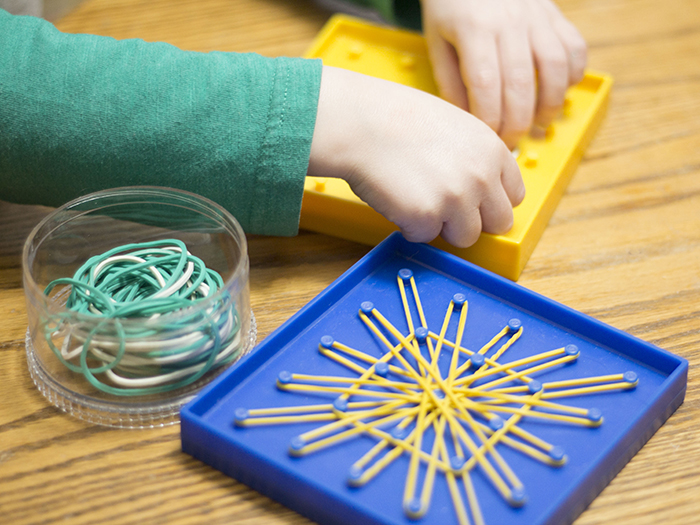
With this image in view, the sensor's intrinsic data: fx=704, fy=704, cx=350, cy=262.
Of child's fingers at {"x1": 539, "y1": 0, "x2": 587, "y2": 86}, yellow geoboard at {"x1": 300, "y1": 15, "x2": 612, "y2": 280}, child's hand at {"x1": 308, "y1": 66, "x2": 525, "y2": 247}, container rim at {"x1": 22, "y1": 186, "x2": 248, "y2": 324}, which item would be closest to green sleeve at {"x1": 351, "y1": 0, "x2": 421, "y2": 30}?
yellow geoboard at {"x1": 300, "y1": 15, "x2": 612, "y2": 280}

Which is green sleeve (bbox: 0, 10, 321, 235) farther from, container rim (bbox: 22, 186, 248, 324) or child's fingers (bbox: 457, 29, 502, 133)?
child's fingers (bbox: 457, 29, 502, 133)

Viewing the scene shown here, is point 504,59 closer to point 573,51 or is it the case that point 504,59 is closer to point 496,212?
point 573,51

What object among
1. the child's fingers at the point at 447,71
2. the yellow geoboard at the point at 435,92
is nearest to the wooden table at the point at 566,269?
the yellow geoboard at the point at 435,92

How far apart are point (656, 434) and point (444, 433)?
145 mm

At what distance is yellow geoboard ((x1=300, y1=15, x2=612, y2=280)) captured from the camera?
0.58m

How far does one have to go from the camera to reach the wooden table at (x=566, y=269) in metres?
0.42

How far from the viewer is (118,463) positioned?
1.42 ft

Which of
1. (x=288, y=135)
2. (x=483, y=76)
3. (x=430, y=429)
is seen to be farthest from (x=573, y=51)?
(x=430, y=429)

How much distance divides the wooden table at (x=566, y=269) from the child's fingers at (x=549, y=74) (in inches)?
2.5

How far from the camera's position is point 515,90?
0.65 meters

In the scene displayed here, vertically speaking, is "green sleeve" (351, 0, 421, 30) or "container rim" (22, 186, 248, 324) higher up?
"green sleeve" (351, 0, 421, 30)

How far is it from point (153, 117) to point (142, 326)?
174 millimetres

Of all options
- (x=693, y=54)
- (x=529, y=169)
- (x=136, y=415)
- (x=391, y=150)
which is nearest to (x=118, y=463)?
(x=136, y=415)

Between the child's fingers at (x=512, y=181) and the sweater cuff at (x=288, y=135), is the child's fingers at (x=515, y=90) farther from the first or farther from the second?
the sweater cuff at (x=288, y=135)
